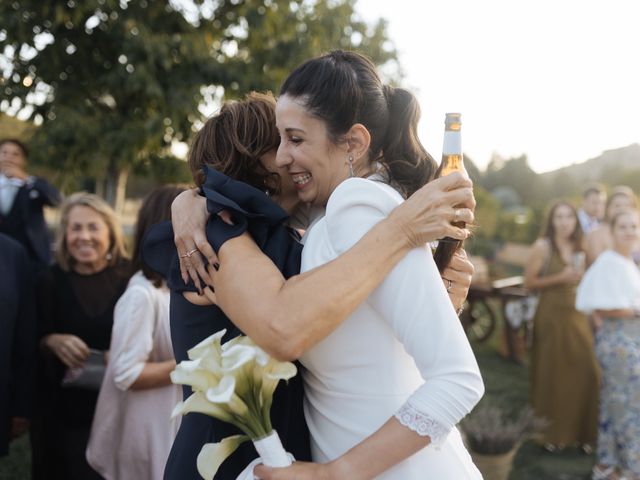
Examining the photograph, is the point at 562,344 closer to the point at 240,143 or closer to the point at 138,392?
the point at 138,392

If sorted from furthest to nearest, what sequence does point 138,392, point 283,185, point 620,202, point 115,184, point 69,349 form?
point 115,184 < point 620,202 < point 69,349 < point 138,392 < point 283,185

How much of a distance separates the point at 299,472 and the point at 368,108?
957 mm

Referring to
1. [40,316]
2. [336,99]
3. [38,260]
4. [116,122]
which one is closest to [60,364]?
[40,316]

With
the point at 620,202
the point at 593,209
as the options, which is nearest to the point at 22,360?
the point at 620,202

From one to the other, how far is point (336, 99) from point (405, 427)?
847 millimetres

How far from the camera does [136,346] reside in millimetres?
3189

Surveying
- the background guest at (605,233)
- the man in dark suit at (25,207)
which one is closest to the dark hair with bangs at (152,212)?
the man in dark suit at (25,207)

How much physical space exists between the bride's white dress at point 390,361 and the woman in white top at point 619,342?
4028 mm

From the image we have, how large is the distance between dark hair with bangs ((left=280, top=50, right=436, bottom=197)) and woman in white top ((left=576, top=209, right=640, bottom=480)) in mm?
3904

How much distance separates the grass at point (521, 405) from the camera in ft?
18.2

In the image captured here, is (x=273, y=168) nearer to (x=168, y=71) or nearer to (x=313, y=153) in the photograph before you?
(x=313, y=153)

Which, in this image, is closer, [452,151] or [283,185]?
[452,151]

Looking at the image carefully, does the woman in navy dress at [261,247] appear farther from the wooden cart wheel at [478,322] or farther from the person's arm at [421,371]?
the wooden cart wheel at [478,322]

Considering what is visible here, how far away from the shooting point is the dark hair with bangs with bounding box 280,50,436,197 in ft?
5.62
